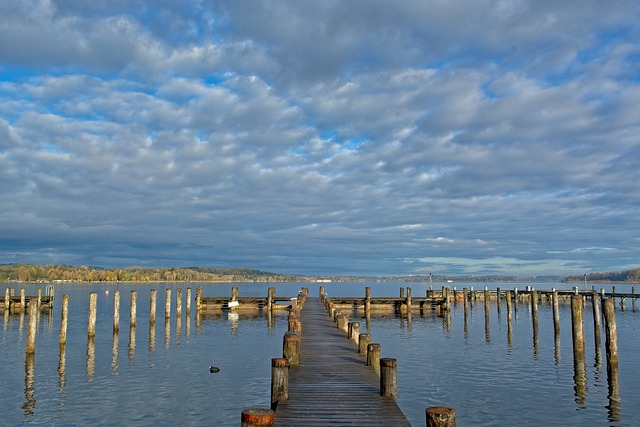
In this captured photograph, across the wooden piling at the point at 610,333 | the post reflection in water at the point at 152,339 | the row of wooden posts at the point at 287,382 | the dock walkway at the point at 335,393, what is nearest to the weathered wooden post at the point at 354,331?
the row of wooden posts at the point at 287,382

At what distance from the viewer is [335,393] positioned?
14.4 m

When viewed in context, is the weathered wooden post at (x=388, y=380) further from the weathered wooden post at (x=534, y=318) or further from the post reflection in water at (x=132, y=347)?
the weathered wooden post at (x=534, y=318)

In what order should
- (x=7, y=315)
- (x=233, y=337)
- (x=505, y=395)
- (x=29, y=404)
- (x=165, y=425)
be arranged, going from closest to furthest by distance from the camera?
(x=165, y=425), (x=29, y=404), (x=505, y=395), (x=233, y=337), (x=7, y=315)

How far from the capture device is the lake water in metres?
18.8

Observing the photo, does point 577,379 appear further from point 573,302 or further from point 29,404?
point 29,404

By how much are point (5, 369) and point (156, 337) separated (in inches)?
548

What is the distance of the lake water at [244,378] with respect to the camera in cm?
1881

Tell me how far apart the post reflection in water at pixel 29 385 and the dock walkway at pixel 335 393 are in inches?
401

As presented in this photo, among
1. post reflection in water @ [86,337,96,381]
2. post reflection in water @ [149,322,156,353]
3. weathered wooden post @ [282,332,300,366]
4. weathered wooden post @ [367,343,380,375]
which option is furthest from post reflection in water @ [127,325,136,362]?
weathered wooden post @ [367,343,380,375]

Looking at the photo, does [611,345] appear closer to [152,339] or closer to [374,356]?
[374,356]

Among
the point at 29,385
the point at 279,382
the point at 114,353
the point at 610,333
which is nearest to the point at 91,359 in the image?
the point at 114,353

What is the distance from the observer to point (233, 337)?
39375 mm

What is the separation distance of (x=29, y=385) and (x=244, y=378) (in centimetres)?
938

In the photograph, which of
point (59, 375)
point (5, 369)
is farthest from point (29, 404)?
point (5, 369)
